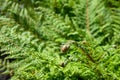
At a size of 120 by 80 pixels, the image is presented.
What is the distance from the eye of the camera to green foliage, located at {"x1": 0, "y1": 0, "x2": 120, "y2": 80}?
5.53ft

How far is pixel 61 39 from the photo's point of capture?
2055 millimetres

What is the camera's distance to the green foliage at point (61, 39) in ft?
5.53

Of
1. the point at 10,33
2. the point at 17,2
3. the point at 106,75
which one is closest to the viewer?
the point at 106,75

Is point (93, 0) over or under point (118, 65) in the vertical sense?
over

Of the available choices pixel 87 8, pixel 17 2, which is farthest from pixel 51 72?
pixel 17 2

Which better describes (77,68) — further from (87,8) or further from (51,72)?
(87,8)

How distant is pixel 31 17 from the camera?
2.42 meters

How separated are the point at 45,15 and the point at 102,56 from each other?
0.77 meters

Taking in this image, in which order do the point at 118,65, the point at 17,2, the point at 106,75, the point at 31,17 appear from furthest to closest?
1. the point at 17,2
2. the point at 31,17
3. the point at 118,65
4. the point at 106,75

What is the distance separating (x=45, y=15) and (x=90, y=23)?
1.25 ft

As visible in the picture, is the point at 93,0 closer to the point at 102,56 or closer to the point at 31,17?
the point at 31,17

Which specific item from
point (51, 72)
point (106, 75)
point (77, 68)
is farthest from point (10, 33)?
point (106, 75)

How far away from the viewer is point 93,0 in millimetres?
2305

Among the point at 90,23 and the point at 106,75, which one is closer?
the point at 106,75
